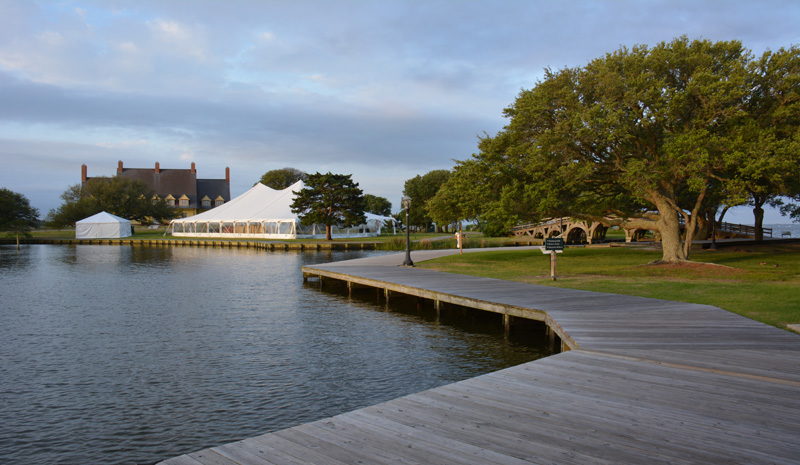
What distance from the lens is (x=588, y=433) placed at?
461 cm

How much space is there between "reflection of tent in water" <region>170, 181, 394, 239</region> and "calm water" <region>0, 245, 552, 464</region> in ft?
129

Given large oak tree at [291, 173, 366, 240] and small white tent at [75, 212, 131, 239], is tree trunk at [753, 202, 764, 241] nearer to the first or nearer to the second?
large oak tree at [291, 173, 366, 240]

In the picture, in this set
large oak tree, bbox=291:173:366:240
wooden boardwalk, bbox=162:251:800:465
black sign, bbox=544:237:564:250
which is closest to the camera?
wooden boardwalk, bbox=162:251:800:465

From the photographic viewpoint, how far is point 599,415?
506 cm

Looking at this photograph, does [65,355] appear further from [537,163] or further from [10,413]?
[537,163]

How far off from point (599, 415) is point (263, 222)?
58142mm

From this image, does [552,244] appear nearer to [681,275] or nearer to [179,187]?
[681,275]

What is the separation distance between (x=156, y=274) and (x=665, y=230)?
2477 centimetres

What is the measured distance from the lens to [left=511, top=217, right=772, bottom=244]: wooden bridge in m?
43.9

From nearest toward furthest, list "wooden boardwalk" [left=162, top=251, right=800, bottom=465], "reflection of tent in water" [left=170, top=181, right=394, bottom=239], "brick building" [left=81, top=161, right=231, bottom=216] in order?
"wooden boardwalk" [left=162, top=251, right=800, bottom=465] → "reflection of tent in water" [left=170, top=181, right=394, bottom=239] → "brick building" [left=81, top=161, right=231, bottom=216]

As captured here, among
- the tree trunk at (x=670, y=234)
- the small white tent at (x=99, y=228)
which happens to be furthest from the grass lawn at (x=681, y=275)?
the small white tent at (x=99, y=228)

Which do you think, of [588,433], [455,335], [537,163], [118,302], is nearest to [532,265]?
[537,163]

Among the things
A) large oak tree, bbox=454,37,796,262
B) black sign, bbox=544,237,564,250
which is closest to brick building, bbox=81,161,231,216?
large oak tree, bbox=454,37,796,262

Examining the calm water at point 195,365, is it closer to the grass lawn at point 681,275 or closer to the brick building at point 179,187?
the grass lawn at point 681,275
